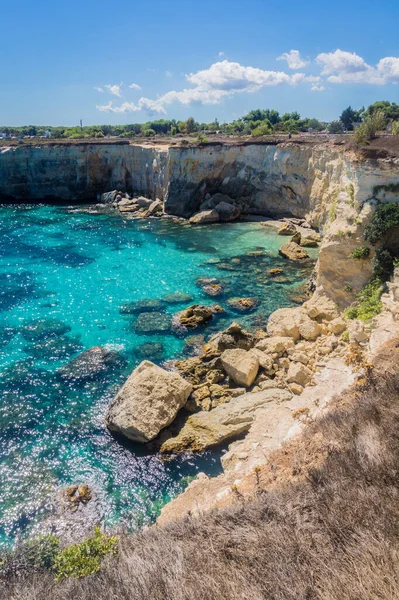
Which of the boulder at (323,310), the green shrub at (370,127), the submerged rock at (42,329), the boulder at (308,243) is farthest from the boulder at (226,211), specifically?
the submerged rock at (42,329)

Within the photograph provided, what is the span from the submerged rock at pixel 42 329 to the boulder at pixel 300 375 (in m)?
14.0

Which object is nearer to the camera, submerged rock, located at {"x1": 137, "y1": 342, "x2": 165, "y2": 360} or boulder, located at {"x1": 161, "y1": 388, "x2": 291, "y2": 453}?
boulder, located at {"x1": 161, "y1": 388, "x2": 291, "y2": 453}

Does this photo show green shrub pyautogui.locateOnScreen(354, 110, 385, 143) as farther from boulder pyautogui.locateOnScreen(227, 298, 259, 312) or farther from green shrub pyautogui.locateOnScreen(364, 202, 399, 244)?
boulder pyautogui.locateOnScreen(227, 298, 259, 312)

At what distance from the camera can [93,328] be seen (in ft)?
78.0

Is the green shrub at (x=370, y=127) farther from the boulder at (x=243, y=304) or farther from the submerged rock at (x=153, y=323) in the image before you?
the submerged rock at (x=153, y=323)

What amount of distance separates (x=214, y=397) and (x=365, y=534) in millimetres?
11405

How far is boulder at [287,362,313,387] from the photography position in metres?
16.6

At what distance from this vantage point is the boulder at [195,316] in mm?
23584

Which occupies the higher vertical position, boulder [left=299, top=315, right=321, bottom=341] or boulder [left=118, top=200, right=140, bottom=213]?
boulder [left=118, top=200, right=140, bottom=213]

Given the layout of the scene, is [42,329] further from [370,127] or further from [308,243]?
[308,243]

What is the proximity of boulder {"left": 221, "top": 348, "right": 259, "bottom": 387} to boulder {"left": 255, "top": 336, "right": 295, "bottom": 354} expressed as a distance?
1.12m

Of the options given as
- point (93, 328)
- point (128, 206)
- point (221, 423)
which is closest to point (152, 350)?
point (93, 328)

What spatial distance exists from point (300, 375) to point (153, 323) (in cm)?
1049

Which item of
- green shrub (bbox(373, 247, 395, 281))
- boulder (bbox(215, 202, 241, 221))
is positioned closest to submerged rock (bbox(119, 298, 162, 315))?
green shrub (bbox(373, 247, 395, 281))
